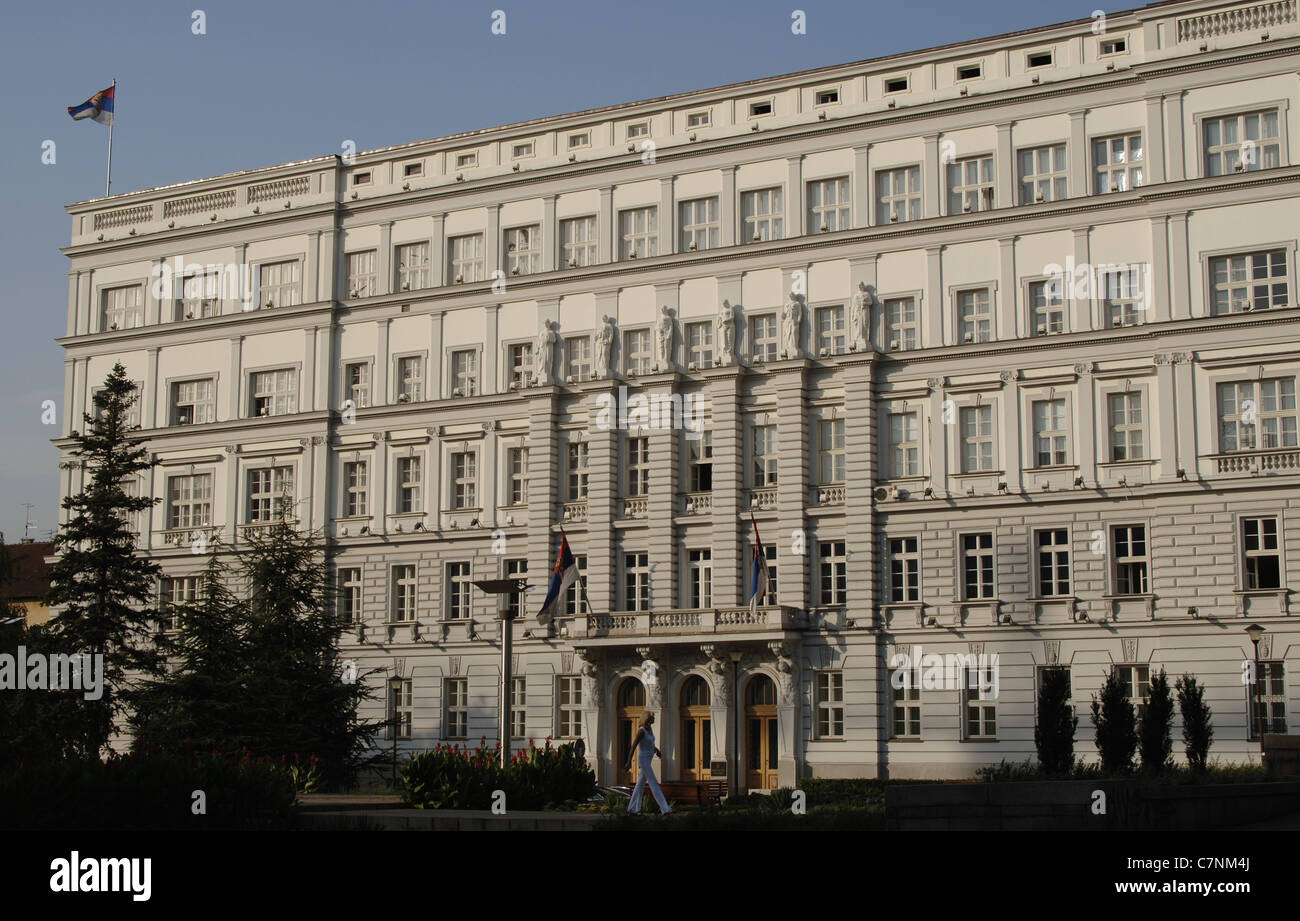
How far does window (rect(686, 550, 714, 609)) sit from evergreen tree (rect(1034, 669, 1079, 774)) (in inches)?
557

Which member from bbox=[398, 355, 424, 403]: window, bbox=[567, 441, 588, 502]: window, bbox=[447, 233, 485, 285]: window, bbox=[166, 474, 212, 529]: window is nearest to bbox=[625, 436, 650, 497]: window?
bbox=[567, 441, 588, 502]: window

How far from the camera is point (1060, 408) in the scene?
167 feet

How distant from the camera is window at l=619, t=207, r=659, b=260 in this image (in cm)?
5866

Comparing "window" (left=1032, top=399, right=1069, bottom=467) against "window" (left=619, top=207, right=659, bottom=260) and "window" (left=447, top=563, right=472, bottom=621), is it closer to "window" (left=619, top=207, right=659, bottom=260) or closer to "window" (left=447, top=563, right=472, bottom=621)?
"window" (left=619, top=207, right=659, bottom=260)

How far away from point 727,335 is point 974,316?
27.8 feet

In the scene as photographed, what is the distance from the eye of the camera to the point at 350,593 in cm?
6166

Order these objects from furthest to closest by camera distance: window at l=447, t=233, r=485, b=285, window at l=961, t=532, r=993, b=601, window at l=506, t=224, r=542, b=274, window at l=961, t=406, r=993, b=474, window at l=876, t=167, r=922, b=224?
window at l=447, t=233, r=485, b=285, window at l=506, t=224, r=542, b=274, window at l=876, t=167, r=922, b=224, window at l=961, t=406, r=993, b=474, window at l=961, t=532, r=993, b=601

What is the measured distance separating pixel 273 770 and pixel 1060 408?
29.6 meters

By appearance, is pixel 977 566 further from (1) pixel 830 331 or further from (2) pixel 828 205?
(2) pixel 828 205

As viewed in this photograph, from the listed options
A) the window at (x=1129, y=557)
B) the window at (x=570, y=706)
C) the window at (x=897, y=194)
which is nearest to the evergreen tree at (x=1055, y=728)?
the window at (x=1129, y=557)

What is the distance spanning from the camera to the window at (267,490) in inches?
2502

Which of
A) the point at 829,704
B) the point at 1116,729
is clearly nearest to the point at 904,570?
the point at 829,704
